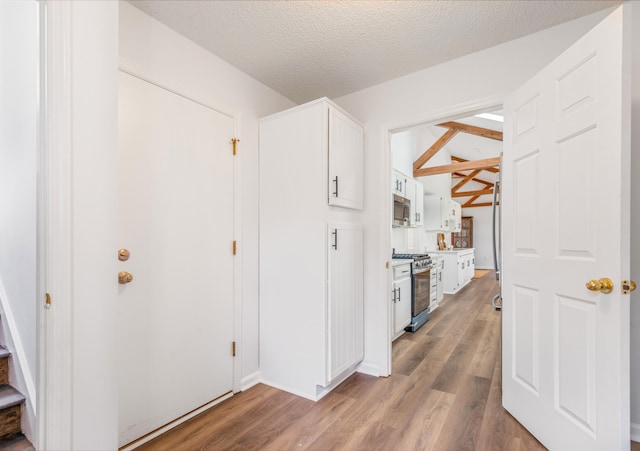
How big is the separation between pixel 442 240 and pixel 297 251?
5787mm

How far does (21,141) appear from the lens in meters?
1.47

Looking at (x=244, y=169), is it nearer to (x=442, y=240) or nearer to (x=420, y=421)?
(x=420, y=421)

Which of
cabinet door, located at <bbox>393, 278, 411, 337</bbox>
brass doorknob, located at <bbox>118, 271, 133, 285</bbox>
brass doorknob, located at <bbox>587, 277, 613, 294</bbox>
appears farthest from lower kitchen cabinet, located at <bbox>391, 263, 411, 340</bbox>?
brass doorknob, located at <bbox>118, 271, 133, 285</bbox>

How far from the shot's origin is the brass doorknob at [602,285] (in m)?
1.30

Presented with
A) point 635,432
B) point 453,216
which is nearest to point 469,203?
point 453,216

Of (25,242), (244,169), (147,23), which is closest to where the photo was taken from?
(25,242)

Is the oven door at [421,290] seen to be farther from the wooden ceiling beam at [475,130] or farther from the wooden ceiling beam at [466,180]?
the wooden ceiling beam at [466,180]

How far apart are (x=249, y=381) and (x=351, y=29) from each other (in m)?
2.54

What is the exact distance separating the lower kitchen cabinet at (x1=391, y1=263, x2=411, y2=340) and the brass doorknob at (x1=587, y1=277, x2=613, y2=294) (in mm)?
1955

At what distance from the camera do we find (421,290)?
12.9 feet

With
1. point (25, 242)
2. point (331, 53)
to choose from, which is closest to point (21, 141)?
point (25, 242)

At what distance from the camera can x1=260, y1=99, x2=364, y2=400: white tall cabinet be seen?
2146mm

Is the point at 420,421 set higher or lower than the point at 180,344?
lower

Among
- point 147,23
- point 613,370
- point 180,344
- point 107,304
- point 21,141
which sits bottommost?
point 180,344
